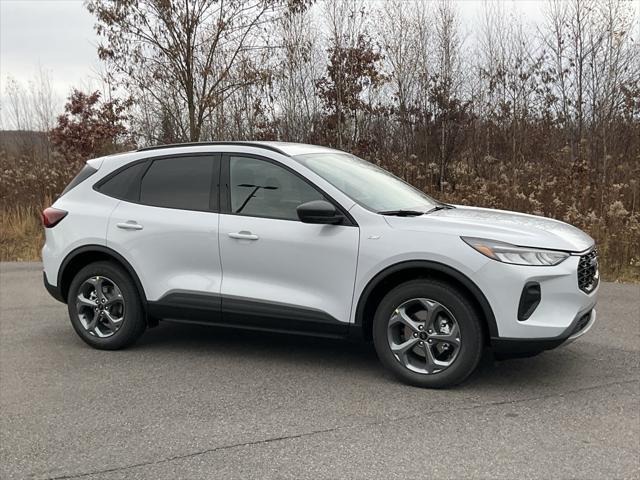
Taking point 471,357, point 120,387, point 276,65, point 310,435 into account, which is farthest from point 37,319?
point 276,65

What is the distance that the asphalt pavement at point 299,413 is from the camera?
338cm

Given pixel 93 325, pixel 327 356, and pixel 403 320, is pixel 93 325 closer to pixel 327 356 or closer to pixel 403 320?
pixel 327 356

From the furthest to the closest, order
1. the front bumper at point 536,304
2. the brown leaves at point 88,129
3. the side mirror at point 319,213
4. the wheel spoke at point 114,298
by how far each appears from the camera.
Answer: the brown leaves at point 88,129
the wheel spoke at point 114,298
the side mirror at point 319,213
the front bumper at point 536,304

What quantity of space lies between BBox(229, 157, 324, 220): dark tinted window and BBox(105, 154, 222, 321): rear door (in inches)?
7.4

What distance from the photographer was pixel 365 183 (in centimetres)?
525

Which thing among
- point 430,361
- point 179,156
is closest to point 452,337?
point 430,361

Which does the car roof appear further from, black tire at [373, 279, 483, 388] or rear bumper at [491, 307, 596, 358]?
rear bumper at [491, 307, 596, 358]

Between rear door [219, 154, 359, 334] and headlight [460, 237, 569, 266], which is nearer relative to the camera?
headlight [460, 237, 569, 266]

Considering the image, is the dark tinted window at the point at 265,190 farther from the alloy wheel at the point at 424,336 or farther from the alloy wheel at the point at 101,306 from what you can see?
the alloy wheel at the point at 101,306

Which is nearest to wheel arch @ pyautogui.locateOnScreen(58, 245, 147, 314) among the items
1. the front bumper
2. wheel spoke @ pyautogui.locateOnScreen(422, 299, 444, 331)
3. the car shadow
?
the car shadow

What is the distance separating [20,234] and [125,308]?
930 centimetres

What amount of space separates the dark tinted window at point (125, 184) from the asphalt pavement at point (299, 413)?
4.46 ft

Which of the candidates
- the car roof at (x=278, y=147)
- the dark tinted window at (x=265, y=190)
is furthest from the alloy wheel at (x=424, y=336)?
the car roof at (x=278, y=147)

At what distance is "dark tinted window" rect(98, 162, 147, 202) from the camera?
18.4 feet
